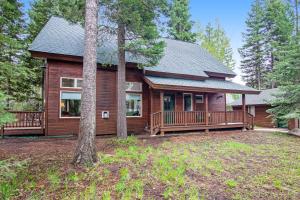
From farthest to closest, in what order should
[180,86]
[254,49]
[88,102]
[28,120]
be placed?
[254,49], [180,86], [28,120], [88,102]

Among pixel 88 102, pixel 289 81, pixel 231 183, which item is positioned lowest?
pixel 231 183

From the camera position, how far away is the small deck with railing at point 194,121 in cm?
1052

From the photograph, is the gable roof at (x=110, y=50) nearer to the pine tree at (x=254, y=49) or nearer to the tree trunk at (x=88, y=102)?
the tree trunk at (x=88, y=102)

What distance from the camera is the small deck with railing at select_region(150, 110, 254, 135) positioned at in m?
10.5

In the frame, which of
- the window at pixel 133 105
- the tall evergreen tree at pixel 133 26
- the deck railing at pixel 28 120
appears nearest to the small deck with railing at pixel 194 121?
the window at pixel 133 105

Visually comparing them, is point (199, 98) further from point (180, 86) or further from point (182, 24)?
point (182, 24)

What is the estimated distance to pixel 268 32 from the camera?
28.0 m

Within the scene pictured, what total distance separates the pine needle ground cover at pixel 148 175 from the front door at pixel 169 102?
5.90 m

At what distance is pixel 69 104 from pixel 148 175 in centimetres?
644

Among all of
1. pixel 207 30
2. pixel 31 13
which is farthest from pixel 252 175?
pixel 207 30

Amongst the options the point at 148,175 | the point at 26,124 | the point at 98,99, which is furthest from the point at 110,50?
the point at 148,175

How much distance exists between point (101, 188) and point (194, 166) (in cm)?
258

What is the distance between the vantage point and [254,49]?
99.0ft

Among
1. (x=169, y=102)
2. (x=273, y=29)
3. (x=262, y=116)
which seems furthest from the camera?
(x=273, y=29)
